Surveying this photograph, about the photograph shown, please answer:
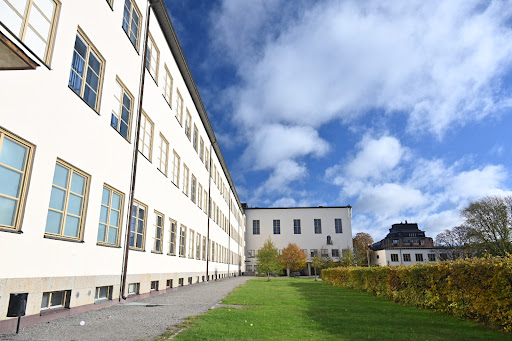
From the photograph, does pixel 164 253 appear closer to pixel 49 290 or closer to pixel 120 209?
pixel 120 209

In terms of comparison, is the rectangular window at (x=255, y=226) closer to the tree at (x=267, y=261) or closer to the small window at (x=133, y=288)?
the tree at (x=267, y=261)

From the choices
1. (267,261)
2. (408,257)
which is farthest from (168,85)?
(408,257)

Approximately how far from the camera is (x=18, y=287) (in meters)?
6.82

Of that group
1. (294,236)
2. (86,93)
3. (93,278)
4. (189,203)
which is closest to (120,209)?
(93,278)

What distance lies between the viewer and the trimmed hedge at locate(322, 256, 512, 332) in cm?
775

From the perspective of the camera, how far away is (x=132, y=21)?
13.7m

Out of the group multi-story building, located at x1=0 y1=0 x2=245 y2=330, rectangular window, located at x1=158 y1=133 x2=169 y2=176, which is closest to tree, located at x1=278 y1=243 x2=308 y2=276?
multi-story building, located at x1=0 y1=0 x2=245 y2=330

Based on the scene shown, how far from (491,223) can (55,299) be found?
2122 inches

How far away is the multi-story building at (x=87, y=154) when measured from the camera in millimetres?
6902

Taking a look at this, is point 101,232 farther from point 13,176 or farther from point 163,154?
point 163,154

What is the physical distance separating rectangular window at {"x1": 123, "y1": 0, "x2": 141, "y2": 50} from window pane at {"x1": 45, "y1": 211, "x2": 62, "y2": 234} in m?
7.52

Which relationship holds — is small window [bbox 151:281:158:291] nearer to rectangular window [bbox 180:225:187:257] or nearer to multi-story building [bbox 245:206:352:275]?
rectangular window [bbox 180:225:187:257]

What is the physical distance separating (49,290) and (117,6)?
9350 millimetres

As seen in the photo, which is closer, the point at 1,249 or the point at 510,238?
the point at 1,249
